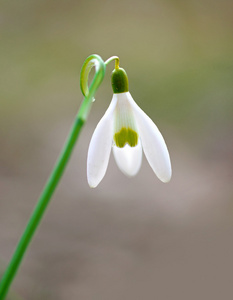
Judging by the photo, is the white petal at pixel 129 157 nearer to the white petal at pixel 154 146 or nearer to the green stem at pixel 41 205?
the white petal at pixel 154 146

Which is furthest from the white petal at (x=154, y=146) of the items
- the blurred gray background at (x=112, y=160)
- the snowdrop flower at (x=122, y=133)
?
the blurred gray background at (x=112, y=160)

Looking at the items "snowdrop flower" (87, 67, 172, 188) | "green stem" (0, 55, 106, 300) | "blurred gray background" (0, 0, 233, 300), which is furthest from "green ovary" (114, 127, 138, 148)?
"blurred gray background" (0, 0, 233, 300)

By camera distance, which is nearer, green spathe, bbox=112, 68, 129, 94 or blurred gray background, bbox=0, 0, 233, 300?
green spathe, bbox=112, 68, 129, 94

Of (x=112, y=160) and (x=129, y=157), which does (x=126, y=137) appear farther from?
(x=112, y=160)

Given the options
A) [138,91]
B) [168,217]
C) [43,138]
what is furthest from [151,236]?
[138,91]

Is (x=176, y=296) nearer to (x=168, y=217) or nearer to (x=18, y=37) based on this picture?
(x=168, y=217)

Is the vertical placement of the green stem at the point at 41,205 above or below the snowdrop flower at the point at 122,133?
below

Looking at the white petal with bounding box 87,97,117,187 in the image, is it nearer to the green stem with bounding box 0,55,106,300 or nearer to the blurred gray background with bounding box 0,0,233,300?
the green stem with bounding box 0,55,106,300
